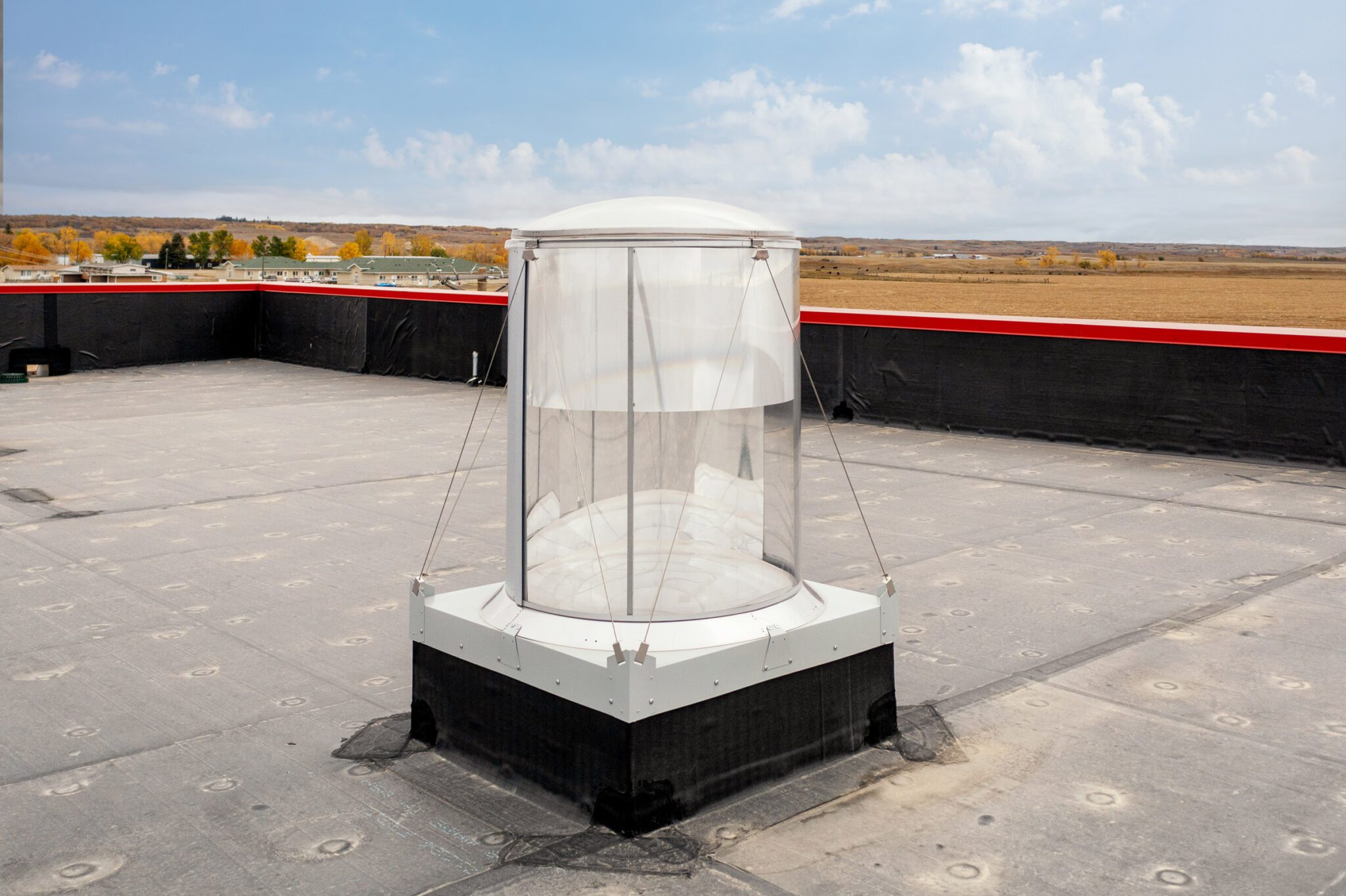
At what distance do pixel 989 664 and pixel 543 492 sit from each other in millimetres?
2325

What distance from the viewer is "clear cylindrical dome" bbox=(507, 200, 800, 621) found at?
3871 mm

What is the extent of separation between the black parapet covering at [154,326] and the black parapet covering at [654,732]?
19.2m

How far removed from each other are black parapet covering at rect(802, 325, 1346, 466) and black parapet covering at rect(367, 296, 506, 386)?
564 centimetres

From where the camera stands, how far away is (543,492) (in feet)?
13.6

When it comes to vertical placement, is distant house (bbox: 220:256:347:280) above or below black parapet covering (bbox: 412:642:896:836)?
above

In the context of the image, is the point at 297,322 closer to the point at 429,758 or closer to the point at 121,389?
the point at 121,389

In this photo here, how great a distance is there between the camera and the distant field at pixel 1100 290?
70.2m

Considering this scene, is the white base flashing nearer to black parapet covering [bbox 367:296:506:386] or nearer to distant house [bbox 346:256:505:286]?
black parapet covering [bbox 367:296:506:386]

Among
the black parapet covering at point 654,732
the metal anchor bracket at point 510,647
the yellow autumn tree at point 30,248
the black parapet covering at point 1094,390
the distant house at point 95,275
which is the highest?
the yellow autumn tree at point 30,248

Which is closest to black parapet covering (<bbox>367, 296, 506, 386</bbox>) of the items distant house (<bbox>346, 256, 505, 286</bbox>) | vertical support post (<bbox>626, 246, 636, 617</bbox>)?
vertical support post (<bbox>626, 246, 636, 617</bbox>)

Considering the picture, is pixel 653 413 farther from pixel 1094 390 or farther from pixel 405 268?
pixel 405 268

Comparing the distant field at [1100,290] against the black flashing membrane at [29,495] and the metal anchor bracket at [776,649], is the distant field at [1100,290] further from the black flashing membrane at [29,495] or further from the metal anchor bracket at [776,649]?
the metal anchor bracket at [776,649]

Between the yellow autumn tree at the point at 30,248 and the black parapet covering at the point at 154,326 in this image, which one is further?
the yellow autumn tree at the point at 30,248

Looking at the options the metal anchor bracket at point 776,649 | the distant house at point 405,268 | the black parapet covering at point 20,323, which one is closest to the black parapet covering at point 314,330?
the black parapet covering at point 20,323
